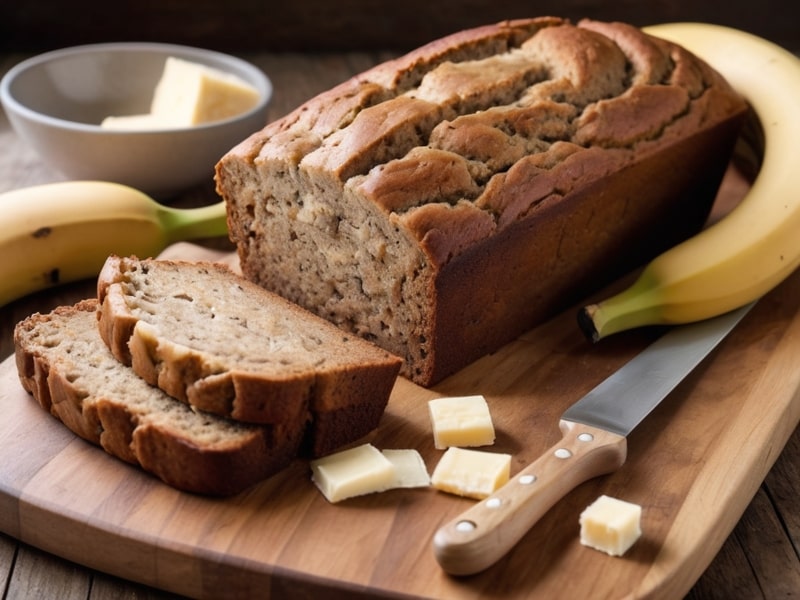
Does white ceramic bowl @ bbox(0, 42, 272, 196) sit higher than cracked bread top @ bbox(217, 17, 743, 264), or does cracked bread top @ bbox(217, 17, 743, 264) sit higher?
cracked bread top @ bbox(217, 17, 743, 264)

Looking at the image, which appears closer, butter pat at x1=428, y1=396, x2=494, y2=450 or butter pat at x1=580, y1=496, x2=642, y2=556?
butter pat at x1=580, y1=496, x2=642, y2=556

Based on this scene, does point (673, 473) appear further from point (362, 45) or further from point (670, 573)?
point (362, 45)

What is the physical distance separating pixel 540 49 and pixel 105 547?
2118 mm

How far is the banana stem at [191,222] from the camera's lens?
143 inches

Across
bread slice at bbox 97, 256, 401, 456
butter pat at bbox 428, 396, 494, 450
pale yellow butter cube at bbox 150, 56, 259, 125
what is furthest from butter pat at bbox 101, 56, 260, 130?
butter pat at bbox 428, 396, 494, 450

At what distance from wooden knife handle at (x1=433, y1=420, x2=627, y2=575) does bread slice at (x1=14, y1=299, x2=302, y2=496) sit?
1.58 ft

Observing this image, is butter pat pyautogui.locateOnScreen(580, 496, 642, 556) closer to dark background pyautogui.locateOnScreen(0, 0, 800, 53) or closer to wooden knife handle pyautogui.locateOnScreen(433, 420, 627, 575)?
wooden knife handle pyautogui.locateOnScreen(433, 420, 627, 575)

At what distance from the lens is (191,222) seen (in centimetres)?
364

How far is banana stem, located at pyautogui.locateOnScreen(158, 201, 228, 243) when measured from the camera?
363 cm

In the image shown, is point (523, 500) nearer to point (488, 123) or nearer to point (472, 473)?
point (472, 473)

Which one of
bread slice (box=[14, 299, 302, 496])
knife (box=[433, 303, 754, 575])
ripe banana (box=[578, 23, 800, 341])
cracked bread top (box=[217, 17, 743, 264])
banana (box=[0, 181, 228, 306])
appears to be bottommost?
banana (box=[0, 181, 228, 306])

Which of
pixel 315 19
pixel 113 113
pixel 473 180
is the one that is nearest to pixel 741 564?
pixel 473 180

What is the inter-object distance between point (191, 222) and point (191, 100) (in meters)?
0.67

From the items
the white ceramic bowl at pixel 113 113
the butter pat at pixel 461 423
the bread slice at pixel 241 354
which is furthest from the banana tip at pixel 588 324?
the white ceramic bowl at pixel 113 113
